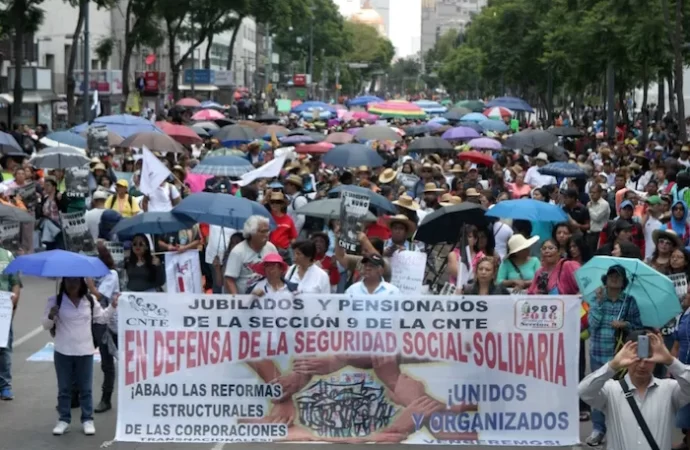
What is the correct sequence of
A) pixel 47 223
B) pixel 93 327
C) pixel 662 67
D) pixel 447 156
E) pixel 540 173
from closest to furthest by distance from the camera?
pixel 93 327 → pixel 47 223 → pixel 540 173 → pixel 447 156 → pixel 662 67

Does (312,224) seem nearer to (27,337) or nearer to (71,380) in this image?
(27,337)

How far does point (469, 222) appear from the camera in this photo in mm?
13383

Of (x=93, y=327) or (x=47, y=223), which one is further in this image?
(x=47, y=223)

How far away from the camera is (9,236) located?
12.6m

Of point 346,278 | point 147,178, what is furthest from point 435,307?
point 147,178

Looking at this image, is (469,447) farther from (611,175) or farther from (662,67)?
(662,67)

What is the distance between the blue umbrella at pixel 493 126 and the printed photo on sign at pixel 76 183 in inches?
868

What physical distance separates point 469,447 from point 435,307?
3.68 feet

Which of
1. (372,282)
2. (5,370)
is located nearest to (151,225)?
(5,370)

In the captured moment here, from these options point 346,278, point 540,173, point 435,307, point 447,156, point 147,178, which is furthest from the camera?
point 447,156

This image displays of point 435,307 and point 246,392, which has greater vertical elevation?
point 435,307

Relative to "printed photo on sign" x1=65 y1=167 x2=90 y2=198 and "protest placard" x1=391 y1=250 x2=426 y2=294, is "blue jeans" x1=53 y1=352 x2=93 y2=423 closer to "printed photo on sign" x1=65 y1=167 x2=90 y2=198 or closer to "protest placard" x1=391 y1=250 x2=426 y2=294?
"protest placard" x1=391 y1=250 x2=426 y2=294

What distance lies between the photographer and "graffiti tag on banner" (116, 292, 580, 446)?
374 inches

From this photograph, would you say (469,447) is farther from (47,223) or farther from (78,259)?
(47,223)
